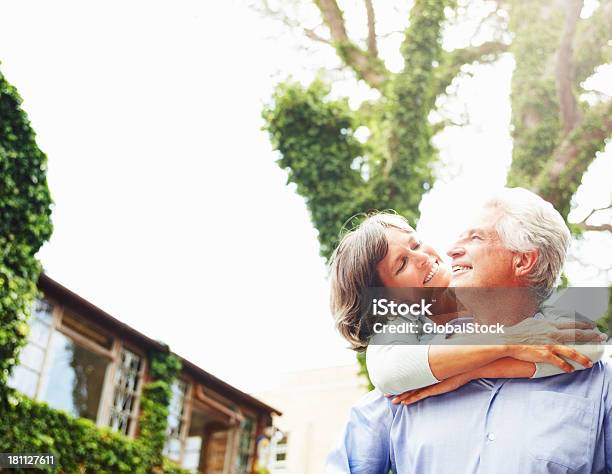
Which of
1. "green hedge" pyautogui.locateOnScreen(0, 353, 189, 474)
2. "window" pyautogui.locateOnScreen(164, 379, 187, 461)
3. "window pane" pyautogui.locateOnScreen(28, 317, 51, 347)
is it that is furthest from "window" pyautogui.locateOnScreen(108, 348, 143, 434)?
"window pane" pyautogui.locateOnScreen(28, 317, 51, 347)

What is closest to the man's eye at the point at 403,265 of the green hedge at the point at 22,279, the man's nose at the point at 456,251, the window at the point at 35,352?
the man's nose at the point at 456,251

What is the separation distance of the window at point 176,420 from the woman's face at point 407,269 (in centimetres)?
1076

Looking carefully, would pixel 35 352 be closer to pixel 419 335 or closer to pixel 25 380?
pixel 25 380

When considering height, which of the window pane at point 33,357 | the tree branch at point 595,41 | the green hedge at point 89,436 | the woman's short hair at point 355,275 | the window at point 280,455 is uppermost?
the tree branch at point 595,41

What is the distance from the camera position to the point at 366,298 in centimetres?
Result: 168

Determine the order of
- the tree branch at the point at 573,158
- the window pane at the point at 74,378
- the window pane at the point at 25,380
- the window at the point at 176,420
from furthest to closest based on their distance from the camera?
the window at the point at 176,420, the window pane at the point at 74,378, the window pane at the point at 25,380, the tree branch at the point at 573,158

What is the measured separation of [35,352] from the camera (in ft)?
33.0

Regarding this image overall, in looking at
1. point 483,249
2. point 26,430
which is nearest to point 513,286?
point 483,249

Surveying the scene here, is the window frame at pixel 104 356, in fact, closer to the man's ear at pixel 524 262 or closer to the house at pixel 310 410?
the house at pixel 310 410

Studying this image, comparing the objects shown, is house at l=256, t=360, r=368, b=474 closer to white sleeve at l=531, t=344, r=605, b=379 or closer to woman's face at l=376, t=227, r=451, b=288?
woman's face at l=376, t=227, r=451, b=288

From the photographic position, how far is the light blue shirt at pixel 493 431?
1.36 meters

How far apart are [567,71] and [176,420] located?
808cm

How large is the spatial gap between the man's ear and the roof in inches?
363

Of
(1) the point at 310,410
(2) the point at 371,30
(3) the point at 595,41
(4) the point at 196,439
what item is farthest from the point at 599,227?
(1) the point at 310,410
